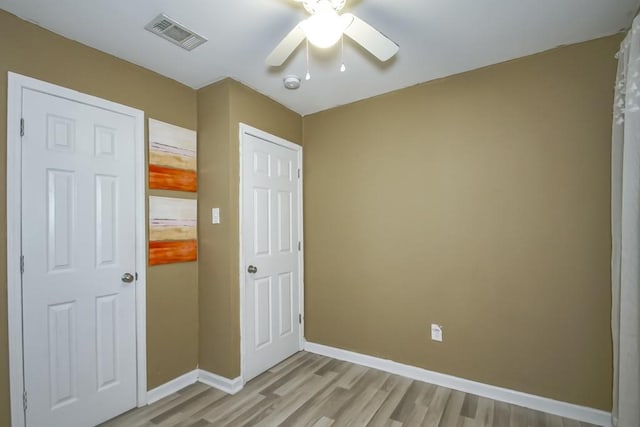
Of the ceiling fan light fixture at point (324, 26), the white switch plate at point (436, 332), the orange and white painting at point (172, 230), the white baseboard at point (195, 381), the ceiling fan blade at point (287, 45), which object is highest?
the ceiling fan blade at point (287, 45)

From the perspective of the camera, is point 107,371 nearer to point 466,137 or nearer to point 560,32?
point 466,137

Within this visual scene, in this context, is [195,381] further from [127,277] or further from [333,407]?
[333,407]

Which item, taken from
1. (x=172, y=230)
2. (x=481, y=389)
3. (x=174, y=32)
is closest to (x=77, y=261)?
(x=172, y=230)

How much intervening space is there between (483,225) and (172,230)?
8.02 feet

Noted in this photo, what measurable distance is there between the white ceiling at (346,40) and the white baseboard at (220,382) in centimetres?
244

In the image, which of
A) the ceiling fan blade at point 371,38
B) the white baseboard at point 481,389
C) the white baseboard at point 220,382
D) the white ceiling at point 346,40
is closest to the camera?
the ceiling fan blade at point 371,38

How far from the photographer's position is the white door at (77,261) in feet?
Answer: 5.65

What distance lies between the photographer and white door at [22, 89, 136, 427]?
1722 mm

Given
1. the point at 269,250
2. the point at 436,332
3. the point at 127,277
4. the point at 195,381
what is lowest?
the point at 195,381

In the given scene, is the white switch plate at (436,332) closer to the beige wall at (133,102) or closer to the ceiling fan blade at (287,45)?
the beige wall at (133,102)

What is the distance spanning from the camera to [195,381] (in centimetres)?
251

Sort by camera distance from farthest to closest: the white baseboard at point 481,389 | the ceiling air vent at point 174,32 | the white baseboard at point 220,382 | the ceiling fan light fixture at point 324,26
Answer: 1. the white baseboard at point 220,382
2. the white baseboard at point 481,389
3. the ceiling air vent at point 174,32
4. the ceiling fan light fixture at point 324,26

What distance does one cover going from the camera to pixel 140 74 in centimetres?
223

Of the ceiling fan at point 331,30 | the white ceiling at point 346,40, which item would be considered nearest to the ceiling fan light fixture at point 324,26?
the ceiling fan at point 331,30
